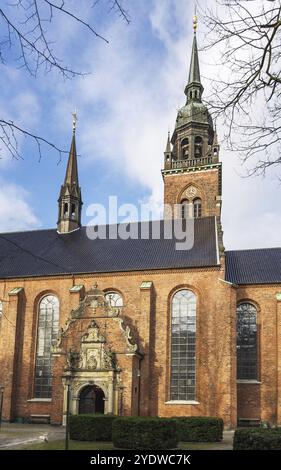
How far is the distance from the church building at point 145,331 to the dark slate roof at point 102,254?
9 cm

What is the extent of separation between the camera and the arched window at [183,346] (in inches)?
1188

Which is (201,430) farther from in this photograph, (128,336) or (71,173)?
(71,173)

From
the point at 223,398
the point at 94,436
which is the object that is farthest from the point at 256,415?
the point at 94,436

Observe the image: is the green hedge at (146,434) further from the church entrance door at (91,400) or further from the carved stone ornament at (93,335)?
the carved stone ornament at (93,335)

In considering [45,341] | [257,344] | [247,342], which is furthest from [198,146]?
[45,341]

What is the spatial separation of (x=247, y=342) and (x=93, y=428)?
44.0 ft

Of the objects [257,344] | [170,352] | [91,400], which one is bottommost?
[91,400]

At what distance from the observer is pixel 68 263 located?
35188 millimetres

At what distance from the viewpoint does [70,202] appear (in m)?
41.4

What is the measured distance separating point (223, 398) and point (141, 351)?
17.9ft

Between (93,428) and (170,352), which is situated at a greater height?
(170,352)

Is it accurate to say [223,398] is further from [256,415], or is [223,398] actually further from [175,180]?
[175,180]

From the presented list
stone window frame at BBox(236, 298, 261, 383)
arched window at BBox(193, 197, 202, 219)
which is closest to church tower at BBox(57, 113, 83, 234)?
arched window at BBox(193, 197, 202, 219)

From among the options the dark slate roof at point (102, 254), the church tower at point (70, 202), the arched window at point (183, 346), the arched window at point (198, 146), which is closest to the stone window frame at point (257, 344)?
the arched window at point (183, 346)
